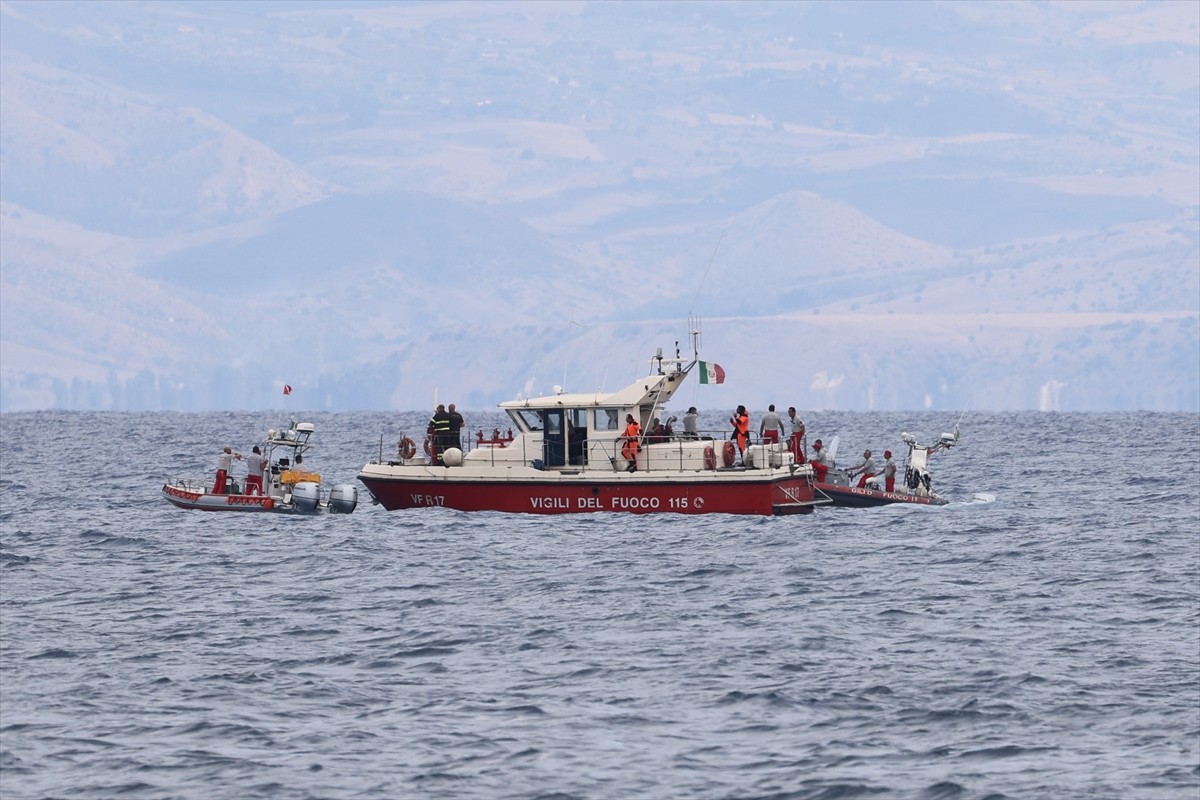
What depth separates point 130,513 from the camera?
55812 mm

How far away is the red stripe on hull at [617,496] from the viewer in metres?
48.9

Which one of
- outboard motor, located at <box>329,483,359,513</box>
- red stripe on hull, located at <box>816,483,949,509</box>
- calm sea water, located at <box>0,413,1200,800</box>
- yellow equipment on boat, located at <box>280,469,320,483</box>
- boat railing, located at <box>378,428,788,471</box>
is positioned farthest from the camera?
red stripe on hull, located at <box>816,483,949,509</box>

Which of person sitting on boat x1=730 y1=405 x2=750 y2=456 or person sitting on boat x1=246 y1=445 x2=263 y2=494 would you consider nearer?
person sitting on boat x1=730 y1=405 x2=750 y2=456

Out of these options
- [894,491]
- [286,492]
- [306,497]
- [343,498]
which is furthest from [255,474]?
[894,491]

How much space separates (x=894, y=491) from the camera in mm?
54344

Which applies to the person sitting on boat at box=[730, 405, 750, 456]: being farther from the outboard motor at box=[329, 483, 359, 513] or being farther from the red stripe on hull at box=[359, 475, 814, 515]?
the outboard motor at box=[329, 483, 359, 513]

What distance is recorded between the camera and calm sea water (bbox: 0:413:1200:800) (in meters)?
25.1

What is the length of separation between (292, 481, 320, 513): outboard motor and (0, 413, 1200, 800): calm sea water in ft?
1.47

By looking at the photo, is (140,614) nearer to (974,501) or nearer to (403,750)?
(403,750)

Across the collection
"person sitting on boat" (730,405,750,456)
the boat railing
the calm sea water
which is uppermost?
"person sitting on boat" (730,405,750,456)

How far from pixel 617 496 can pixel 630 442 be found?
1.28 m

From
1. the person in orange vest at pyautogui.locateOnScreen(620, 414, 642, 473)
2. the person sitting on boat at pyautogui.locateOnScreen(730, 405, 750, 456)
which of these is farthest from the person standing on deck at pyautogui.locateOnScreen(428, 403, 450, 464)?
the person sitting on boat at pyautogui.locateOnScreen(730, 405, 750, 456)

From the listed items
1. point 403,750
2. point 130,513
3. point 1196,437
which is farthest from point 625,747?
point 1196,437

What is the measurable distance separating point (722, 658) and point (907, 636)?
11.8ft
